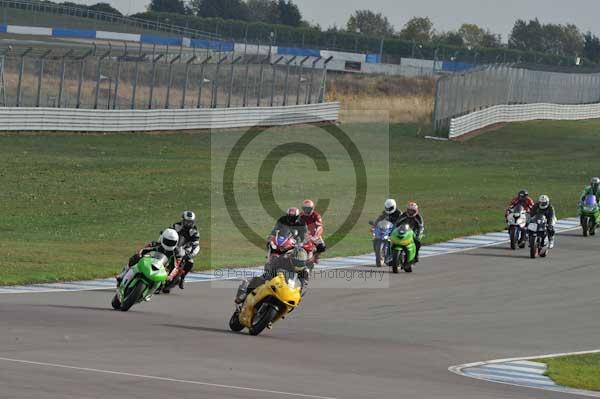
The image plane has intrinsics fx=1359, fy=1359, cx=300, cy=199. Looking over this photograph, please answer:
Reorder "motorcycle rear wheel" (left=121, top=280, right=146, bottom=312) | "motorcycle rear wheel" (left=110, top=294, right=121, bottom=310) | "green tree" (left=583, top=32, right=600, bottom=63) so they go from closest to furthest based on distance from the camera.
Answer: "motorcycle rear wheel" (left=121, top=280, right=146, bottom=312) < "motorcycle rear wheel" (left=110, top=294, right=121, bottom=310) < "green tree" (left=583, top=32, right=600, bottom=63)

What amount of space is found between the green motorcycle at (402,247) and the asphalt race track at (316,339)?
0.49 meters

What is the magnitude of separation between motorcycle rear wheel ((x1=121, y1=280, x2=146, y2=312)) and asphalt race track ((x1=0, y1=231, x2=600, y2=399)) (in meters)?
0.19

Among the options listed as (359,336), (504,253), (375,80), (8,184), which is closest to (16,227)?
(8,184)

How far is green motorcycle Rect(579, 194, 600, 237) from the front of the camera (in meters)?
35.8

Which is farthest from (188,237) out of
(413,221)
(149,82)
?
(149,82)

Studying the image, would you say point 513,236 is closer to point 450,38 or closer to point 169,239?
point 169,239

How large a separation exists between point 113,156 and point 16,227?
16718mm

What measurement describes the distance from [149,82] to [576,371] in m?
44.5

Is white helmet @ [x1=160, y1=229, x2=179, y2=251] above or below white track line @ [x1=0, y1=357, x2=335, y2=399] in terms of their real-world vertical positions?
above

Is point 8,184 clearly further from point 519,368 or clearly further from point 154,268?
point 519,368

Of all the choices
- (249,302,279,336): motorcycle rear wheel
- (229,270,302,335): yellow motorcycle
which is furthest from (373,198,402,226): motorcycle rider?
(249,302,279,336): motorcycle rear wheel

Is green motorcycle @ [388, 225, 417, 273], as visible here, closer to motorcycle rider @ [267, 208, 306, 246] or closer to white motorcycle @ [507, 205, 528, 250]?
white motorcycle @ [507, 205, 528, 250]

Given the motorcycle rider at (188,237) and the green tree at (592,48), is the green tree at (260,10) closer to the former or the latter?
the green tree at (592,48)

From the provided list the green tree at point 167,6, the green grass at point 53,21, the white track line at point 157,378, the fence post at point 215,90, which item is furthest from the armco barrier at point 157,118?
the green tree at point 167,6
